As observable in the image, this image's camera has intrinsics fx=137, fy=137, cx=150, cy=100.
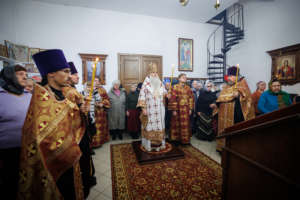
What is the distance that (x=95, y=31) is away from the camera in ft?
18.1

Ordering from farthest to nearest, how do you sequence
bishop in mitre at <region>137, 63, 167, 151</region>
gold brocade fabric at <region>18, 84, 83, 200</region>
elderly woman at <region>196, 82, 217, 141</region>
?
elderly woman at <region>196, 82, 217, 141</region> < bishop in mitre at <region>137, 63, 167, 151</region> < gold brocade fabric at <region>18, 84, 83, 200</region>

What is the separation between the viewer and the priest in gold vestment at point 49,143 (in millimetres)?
1007

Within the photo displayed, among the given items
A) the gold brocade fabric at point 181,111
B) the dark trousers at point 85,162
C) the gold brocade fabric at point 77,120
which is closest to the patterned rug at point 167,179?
the dark trousers at point 85,162

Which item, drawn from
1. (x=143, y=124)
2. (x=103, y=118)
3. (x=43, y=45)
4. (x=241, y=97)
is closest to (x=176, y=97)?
(x=143, y=124)

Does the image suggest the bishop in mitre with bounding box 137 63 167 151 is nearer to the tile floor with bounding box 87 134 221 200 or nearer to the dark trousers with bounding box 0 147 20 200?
the tile floor with bounding box 87 134 221 200

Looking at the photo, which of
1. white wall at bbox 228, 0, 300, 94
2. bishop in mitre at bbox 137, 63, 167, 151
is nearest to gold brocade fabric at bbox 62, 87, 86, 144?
bishop in mitre at bbox 137, 63, 167, 151

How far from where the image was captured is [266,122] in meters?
1.00

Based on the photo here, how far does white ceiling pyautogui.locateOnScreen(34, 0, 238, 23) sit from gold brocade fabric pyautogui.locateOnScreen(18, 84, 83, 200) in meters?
5.37

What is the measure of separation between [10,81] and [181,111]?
3.44 meters

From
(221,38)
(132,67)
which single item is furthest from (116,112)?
(221,38)

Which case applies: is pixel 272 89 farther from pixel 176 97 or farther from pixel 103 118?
pixel 103 118

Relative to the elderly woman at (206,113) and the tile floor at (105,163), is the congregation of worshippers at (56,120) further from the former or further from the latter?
the elderly woman at (206,113)

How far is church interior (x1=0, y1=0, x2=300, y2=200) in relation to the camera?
1104mm

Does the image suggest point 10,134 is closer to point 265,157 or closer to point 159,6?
point 265,157
